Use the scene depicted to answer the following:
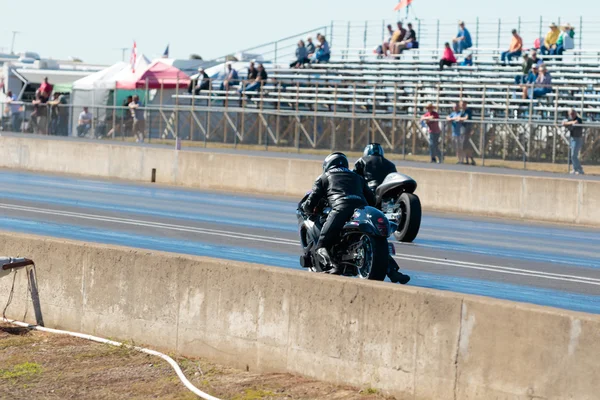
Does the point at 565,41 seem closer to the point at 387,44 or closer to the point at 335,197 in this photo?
the point at 387,44

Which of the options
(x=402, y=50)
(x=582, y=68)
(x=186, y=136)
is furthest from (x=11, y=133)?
(x=582, y=68)

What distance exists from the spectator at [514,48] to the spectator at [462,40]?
1966 mm

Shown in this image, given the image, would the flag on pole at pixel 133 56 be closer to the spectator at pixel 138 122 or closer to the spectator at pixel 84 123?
the spectator at pixel 84 123

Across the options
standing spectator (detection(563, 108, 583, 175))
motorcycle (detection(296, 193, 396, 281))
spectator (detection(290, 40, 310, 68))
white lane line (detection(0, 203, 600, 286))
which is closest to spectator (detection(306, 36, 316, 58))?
spectator (detection(290, 40, 310, 68))

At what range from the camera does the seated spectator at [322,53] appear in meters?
46.0

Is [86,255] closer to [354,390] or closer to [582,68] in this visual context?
[354,390]

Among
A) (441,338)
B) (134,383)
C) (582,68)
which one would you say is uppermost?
(582,68)

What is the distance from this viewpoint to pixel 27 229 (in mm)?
18688

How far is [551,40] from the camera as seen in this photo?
41.2 m

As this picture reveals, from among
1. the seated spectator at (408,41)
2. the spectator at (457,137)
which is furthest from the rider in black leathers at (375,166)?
the seated spectator at (408,41)

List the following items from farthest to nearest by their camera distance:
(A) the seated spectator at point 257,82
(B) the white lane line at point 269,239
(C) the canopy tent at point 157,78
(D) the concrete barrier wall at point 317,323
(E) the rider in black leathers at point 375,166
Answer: (C) the canopy tent at point 157,78
(A) the seated spectator at point 257,82
(E) the rider in black leathers at point 375,166
(B) the white lane line at point 269,239
(D) the concrete barrier wall at point 317,323

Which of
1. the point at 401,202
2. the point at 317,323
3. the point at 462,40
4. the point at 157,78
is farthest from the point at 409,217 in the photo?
→ the point at 157,78

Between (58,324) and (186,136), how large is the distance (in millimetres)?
27963

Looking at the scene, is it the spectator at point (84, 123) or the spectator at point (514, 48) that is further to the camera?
the spectator at point (514, 48)
